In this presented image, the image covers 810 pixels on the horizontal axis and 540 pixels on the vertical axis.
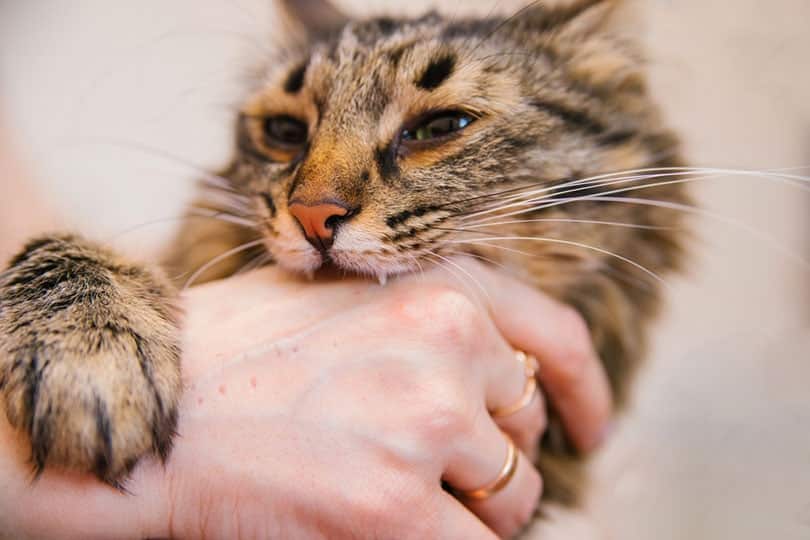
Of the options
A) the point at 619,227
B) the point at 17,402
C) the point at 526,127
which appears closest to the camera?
the point at 17,402

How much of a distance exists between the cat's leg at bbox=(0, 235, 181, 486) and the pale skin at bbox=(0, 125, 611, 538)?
0.04 meters

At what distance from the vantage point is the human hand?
699 millimetres

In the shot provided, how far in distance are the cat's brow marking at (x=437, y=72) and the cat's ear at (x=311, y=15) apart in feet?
1.30

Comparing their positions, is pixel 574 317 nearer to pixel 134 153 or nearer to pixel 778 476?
pixel 778 476

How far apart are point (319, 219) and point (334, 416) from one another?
25 cm

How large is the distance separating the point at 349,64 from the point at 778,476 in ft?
2.93

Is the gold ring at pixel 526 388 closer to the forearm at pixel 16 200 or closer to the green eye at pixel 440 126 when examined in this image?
the green eye at pixel 440 126

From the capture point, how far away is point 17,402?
0.63m

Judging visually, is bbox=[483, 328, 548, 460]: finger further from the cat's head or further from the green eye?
the green eye

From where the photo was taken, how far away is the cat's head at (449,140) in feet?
2.70

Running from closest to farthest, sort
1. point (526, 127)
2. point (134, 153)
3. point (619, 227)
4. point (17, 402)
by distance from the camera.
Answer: point (17, 402) → point (526, 127) → point (619, 227) → point (134, 153)

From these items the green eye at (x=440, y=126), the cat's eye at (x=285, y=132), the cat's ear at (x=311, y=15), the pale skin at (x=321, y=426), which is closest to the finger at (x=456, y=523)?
the pale skin at (x=321, y=426)

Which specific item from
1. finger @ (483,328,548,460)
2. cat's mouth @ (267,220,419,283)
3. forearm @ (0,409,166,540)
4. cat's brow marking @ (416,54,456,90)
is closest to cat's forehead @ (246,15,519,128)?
cat's brow marking @ (416,54,456,90)

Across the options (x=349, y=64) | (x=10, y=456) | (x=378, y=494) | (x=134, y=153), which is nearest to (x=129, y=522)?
(x=10, y=456)
